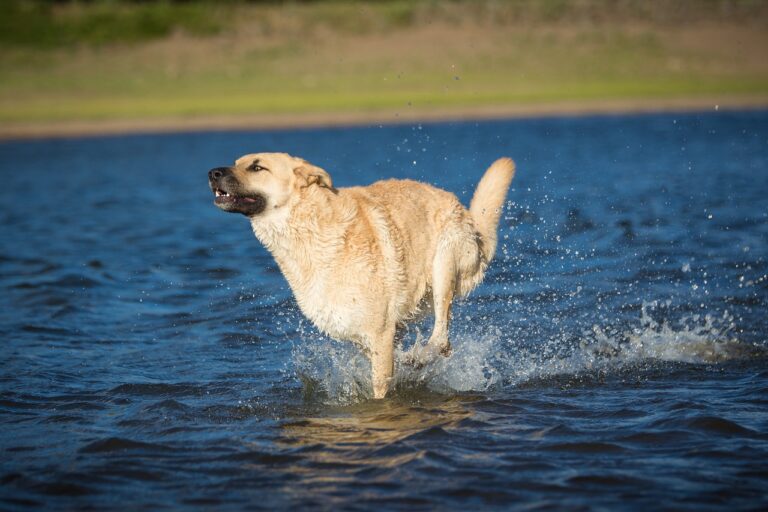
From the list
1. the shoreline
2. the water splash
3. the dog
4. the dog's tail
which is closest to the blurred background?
the shoreline

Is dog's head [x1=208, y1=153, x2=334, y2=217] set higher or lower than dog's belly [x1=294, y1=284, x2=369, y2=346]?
higher

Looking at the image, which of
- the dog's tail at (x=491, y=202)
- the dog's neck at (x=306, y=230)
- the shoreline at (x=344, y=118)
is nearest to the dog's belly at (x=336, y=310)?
the dog's neck at (x=306, y=230)

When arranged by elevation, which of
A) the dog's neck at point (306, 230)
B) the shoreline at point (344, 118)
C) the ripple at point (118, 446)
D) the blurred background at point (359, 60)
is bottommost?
the ripple at point (118, 446)

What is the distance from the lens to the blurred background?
3422 centimetres

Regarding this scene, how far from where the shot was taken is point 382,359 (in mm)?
7141

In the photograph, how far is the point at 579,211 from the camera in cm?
1555

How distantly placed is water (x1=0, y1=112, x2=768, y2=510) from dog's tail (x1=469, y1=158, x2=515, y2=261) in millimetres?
989

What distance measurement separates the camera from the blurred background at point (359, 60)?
34219 millimetres

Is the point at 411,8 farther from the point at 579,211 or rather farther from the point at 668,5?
the point at 579,211

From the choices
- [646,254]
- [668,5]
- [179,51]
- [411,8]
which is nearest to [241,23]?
[179,51]

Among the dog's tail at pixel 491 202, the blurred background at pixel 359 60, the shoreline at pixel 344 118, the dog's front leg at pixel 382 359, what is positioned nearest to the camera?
the dog's front leg at pixel 382 359

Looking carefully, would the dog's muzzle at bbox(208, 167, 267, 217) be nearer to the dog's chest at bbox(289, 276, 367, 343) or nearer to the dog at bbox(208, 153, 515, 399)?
the dog at bbox(208, 153, 515, 399)

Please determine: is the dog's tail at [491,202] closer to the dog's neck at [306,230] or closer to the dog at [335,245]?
the dog at [335,245]

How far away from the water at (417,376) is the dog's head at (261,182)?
1.59 metres
